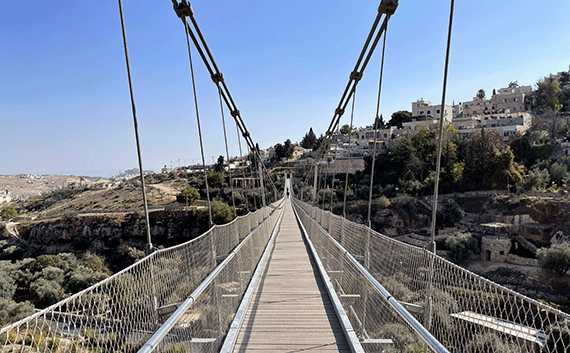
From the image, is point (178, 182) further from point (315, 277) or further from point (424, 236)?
point (315, 277)

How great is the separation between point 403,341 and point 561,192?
113 ft

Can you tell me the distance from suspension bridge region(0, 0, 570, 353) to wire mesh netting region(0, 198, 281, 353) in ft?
0.03

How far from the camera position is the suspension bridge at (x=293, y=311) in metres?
1.88

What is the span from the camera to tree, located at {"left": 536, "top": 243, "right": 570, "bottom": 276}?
68.8 ft

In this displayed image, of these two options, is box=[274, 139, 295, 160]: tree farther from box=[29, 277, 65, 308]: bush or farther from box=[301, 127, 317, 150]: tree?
box=[29, 277, 65, 308]: bush

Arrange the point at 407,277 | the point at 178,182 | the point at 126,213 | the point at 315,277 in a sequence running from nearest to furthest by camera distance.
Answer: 1. the point at 407,277
2. the point at 315,277
3. the point at 126,213
4. the point at 178,182

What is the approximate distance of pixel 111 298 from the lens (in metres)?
2.20

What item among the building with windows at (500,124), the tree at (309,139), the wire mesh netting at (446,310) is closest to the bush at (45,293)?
the wire mesh netting at (446,310)

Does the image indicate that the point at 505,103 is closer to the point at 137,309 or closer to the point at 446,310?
the point at 446,310

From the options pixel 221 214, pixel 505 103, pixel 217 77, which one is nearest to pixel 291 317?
pixel 217 77

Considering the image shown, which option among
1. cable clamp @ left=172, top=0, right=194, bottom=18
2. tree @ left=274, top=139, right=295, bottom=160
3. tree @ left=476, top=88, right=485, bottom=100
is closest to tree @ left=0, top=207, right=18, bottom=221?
tree @ left=274, top=139, right=295, bottom=160

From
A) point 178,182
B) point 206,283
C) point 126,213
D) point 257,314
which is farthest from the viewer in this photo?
point 178,182

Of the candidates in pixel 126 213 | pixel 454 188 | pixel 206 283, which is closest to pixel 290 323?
pixel 206 283

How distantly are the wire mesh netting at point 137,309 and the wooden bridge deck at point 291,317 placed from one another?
0.89 ft
